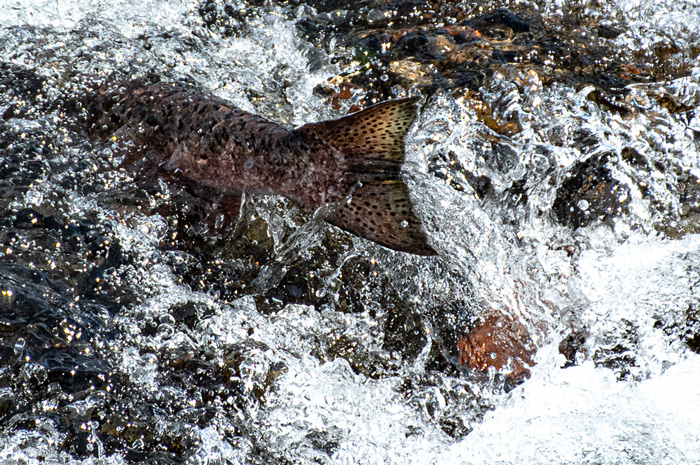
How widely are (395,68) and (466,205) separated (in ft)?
4.17

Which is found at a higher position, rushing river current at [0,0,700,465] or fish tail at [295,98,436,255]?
fish tail at [295,98,436,255]

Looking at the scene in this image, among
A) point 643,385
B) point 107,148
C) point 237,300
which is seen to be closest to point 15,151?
point 107,148

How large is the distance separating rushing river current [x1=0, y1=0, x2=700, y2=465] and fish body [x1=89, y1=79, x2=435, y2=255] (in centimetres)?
24

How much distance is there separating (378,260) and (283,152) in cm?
83

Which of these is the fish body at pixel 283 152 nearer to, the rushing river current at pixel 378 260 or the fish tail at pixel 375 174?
the fish tail at pixel 375 174

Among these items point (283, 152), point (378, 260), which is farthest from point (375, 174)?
point (378, 260)

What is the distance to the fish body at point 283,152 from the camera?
269 centimetres

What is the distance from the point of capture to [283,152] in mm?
2973

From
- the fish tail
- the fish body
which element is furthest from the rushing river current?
the fish tail

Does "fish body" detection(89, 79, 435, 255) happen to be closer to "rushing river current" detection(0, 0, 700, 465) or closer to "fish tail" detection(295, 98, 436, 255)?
"fish tail" detection(295, 98, 436, 255)

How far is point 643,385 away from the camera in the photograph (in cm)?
281

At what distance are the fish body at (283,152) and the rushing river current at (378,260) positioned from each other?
24 cm

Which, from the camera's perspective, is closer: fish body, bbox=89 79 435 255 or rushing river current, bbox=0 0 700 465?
rushing river current, bbox=0 0 700 465

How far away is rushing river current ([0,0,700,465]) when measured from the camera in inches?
99.3
